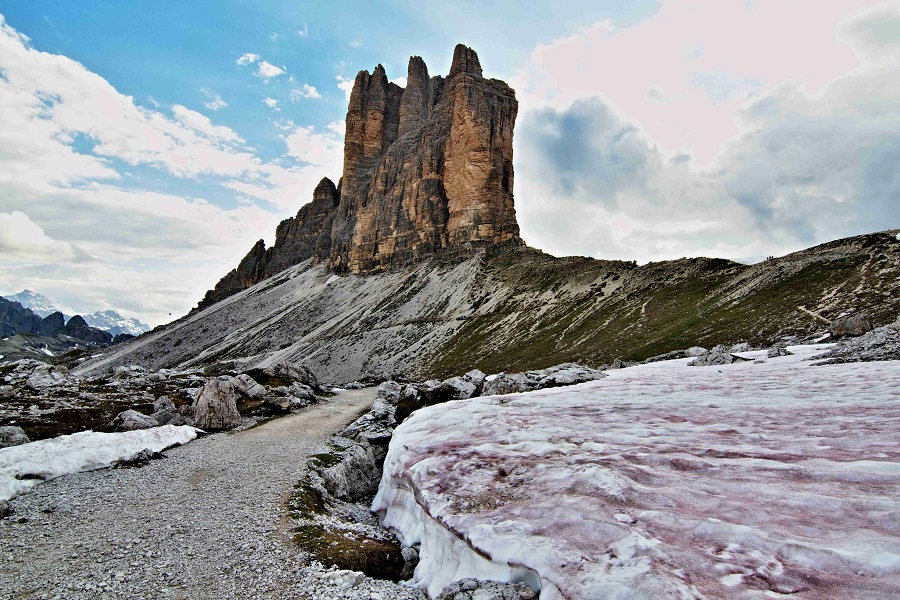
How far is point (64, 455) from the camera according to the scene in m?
17.7

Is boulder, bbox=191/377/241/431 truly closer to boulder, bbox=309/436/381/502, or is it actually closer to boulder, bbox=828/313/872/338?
boulder, bbox=309/436/381/502

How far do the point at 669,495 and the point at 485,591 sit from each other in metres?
4.49

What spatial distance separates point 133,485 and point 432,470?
1123cm

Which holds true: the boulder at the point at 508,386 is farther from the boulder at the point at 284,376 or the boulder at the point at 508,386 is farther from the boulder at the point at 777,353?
the boulder at the point at 284,376

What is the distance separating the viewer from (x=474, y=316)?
94312 mm

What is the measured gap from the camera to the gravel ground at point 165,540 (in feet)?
29.5

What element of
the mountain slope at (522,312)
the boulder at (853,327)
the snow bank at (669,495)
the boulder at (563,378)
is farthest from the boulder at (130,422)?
the boulder at (853,327)

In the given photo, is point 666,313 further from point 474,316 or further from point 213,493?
point 213,493

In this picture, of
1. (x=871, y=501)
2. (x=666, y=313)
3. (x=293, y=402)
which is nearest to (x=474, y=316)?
(x=666, y=313)

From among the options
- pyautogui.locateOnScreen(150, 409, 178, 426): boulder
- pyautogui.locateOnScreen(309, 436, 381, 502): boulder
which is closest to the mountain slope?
pyautogui.locateOnScreen(309, 436, 381, 502): boulder

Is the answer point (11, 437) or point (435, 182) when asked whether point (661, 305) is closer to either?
point (11, 437)

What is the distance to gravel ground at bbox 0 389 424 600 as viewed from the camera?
898cm

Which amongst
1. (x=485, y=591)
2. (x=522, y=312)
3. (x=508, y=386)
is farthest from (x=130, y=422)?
(x=522, y=312)

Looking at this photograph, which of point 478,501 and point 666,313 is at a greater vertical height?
point 666,313
